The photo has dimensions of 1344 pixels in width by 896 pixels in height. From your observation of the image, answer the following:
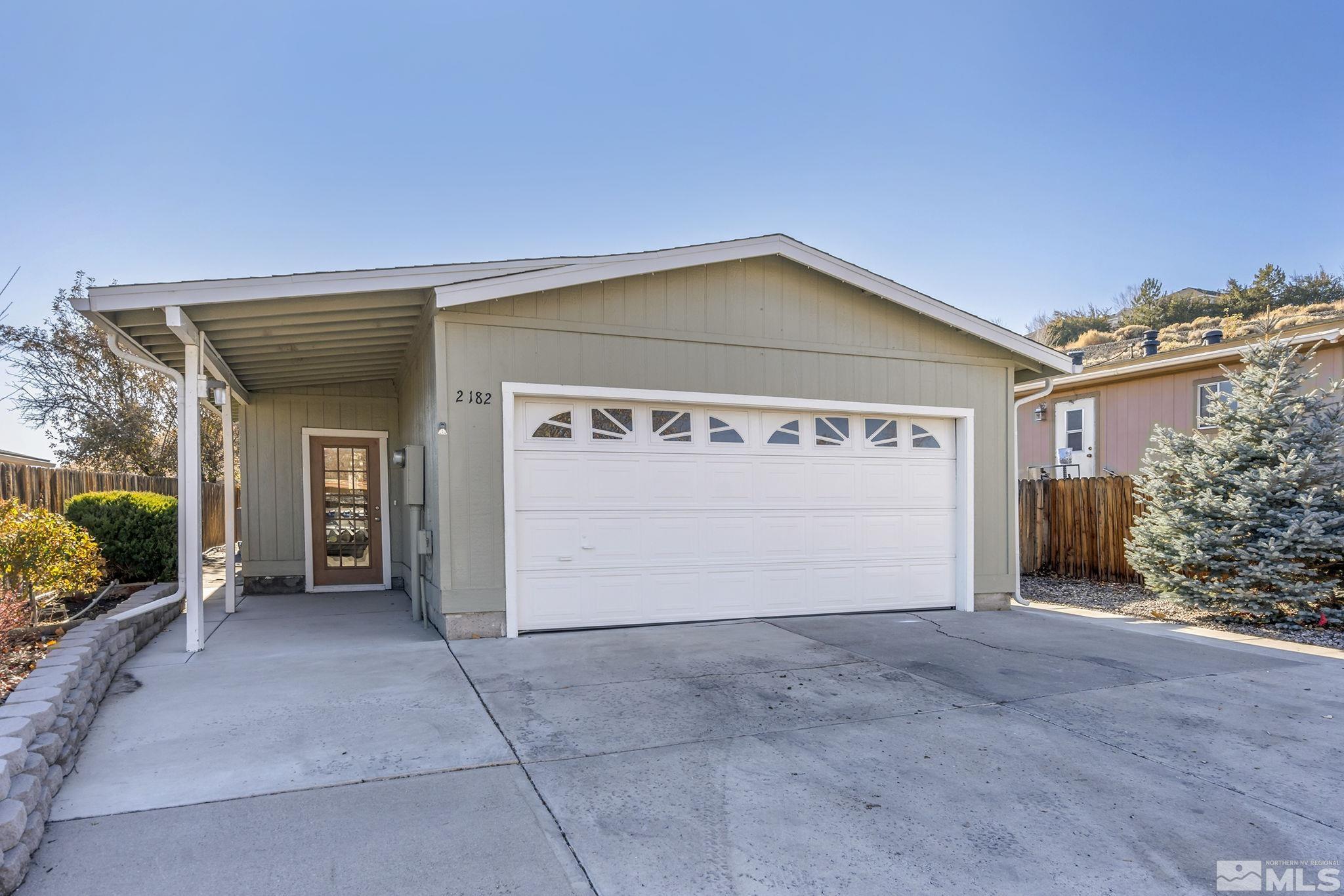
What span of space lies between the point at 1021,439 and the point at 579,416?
42.8 feet

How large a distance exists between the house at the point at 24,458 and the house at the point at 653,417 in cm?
1022

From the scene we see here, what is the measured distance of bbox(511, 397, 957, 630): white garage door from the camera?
6297 mm

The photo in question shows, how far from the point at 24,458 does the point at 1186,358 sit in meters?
23.1

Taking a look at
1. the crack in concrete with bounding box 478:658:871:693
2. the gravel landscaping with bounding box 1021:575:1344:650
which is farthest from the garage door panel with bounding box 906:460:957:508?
the crack in concrete with bounding box 478:658:871:693

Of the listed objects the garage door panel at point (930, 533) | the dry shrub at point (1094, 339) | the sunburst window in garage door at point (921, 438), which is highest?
the dry shrub at point (1094, 339)

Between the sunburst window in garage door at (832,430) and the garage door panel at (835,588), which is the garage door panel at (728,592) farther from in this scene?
the sunburst window in garage door at (832,430)

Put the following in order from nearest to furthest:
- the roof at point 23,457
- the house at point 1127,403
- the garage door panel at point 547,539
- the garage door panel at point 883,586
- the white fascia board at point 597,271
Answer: the white fascia board at point 597,271 < the garage door panel at point 547,539 < the garage door panel at point 883,586 < the house at point 1127,403 < the roof at point 23,457

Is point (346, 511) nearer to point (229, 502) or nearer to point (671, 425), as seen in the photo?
point (229, 502)

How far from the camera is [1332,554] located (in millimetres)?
6711

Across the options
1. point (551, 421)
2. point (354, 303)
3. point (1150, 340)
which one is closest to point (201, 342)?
point (354, 303)

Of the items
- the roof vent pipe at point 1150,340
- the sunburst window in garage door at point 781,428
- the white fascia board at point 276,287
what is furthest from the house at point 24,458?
the roof vent pipe at point 1150,340

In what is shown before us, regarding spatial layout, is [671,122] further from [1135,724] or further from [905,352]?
[1135,724]

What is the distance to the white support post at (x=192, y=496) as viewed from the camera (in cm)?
543

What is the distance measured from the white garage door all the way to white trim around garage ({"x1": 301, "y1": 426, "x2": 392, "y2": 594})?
392cm
